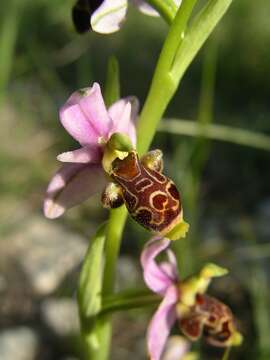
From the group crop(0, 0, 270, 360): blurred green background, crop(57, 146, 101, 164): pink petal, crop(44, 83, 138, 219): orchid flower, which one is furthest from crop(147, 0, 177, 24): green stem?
crop(0, 0, 270, 360): blurred green background

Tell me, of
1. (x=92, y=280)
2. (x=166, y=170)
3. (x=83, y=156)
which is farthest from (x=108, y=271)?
(x=166, y=170)

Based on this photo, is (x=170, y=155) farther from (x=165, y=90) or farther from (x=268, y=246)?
(x=165, y=90)

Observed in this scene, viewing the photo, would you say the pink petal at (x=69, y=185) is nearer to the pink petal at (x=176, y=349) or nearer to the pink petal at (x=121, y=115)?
the pink petal at (x=121, y=115)

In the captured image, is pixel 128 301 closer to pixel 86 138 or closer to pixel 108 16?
pixel 86 138

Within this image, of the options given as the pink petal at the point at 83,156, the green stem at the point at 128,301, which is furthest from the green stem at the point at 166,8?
the green stem at the point at 128,301

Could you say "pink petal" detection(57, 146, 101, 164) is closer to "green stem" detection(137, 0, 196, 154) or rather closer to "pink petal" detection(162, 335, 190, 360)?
"green stem" detection(137, 0, 196, 154)

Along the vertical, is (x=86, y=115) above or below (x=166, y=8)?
below
